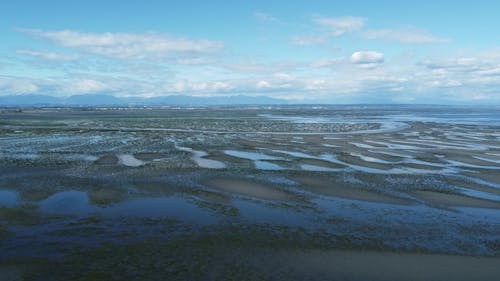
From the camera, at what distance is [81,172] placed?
2416cm

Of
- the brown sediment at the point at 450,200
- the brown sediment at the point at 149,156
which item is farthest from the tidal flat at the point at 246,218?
the brown sediment at the point at 149,156

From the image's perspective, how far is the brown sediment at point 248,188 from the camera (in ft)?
64.5

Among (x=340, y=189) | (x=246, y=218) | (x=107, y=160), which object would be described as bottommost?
(x=246, y=218)

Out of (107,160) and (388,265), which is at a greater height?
(107,160)

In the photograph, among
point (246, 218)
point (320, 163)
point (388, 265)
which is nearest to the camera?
point (388, 265)

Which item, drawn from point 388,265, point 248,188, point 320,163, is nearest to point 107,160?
point 248,188

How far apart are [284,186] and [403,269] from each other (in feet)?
34.2

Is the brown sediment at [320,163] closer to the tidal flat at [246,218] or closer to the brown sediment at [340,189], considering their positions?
the tidal flat at [246,218]

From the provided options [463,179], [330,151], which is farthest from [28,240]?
[330,151]

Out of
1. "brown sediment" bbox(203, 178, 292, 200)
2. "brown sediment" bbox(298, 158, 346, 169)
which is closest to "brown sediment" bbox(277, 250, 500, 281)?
"brown sediment" bbox(203, 178, 292, 200)

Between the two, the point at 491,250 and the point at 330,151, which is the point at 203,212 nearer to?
the point at 491,250

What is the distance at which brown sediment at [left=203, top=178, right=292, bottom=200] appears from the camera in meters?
19.7

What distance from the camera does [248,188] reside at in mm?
21078

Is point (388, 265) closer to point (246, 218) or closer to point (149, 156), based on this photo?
point (246, 218)
